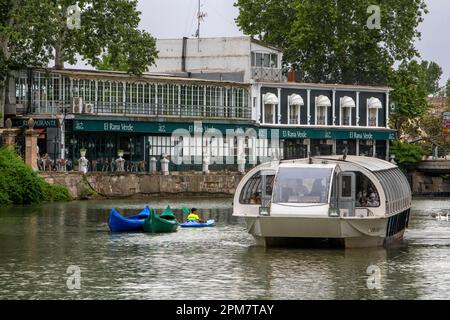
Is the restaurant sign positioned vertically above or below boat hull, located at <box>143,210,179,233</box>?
above

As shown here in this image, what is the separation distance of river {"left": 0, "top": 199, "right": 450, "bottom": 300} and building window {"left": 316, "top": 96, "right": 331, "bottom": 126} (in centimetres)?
5397

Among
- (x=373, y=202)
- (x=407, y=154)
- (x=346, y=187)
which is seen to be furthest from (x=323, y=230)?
(x=407, y=154)

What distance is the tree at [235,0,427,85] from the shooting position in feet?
401

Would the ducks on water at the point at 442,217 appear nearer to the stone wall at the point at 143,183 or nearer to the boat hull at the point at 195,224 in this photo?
the boat hull at the point at 195,224

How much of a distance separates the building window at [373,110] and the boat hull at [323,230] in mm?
70666

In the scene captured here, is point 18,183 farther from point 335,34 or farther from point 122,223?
point 335,34

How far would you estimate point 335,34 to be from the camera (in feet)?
405

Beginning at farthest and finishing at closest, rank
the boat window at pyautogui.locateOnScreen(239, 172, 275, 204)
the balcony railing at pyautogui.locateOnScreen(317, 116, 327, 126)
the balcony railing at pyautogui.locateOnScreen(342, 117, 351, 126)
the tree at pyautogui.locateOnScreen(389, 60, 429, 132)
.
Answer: the tree at pyautogui.locateOnScreen(389, 60, 429, 132) → the balcony railing at pyautogui.locateOnScreen(342, 117, 351, 126) → the balcony railing at pyautogui.locateOnScreen(317, 116, 327, 126) → the boat window at pyautogui.locateOnScreen(239, 172, 275, 204)

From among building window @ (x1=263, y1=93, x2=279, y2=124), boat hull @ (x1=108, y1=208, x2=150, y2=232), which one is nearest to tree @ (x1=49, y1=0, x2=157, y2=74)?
building window @ (x1=263, y1=93, x2=279, y2=124)

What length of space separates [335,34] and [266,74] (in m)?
8.83

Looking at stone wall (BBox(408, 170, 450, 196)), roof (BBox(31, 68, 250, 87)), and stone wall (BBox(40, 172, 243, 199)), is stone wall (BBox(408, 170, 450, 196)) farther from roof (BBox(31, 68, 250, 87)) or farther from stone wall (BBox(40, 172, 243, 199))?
stone wall (BBox(40, 172, 243, 199))

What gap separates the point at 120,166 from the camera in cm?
9850

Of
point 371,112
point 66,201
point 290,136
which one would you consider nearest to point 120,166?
point 66,201
